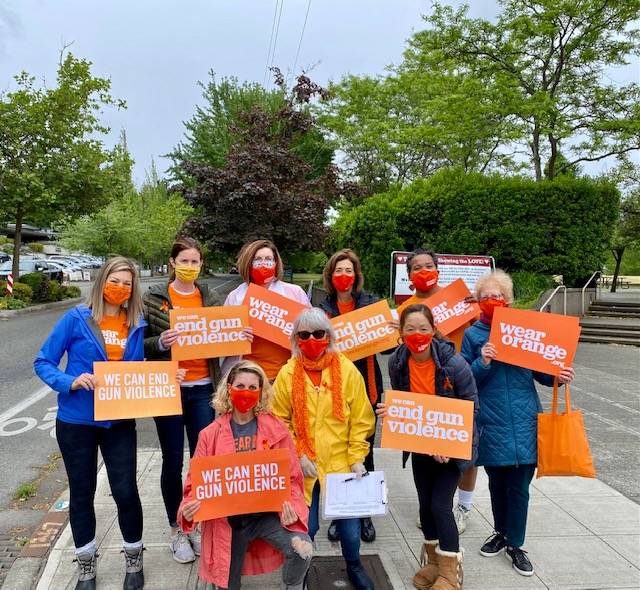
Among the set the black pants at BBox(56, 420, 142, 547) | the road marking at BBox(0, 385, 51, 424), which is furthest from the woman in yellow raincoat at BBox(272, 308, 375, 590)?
the road marking at BBox(0, 385, 51, 424)

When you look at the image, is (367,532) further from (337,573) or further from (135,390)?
(135,390)

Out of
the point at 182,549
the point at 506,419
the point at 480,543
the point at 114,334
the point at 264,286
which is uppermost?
the point at 264,286

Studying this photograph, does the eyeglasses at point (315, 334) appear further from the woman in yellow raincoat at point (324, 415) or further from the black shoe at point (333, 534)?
the black shoe at point (333, 534)

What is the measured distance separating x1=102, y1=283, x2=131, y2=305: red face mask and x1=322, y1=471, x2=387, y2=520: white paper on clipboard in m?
1.64

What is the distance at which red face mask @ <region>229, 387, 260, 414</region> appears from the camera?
2.99 metres

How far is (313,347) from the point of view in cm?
319

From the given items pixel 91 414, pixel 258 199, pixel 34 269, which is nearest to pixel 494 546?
pixel 91 414

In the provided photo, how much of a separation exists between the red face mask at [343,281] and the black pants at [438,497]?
1294 millimetres

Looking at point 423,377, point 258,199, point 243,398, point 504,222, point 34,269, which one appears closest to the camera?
point 243,398

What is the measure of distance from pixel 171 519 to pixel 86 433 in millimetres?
1138

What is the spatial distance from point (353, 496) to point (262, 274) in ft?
5.58

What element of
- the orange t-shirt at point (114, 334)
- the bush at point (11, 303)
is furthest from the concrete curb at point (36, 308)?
the orange t-shirt at point (114, 334)

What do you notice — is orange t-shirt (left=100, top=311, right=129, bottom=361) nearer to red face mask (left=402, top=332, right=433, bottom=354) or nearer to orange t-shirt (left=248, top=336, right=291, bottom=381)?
orange t-shirt (left=248, top=336, right=291, bottom=381)

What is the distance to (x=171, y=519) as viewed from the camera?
3785 millimetres
